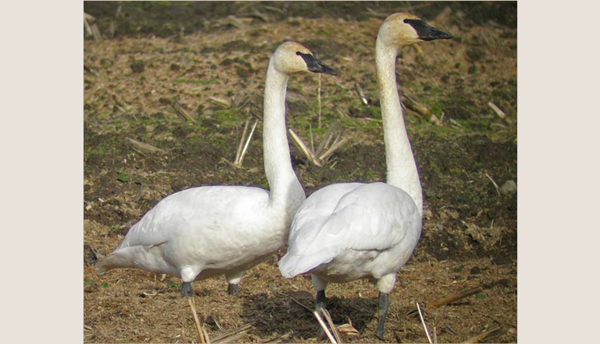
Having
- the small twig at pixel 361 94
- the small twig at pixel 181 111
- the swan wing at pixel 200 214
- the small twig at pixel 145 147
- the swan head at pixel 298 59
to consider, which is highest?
the swan head at pixel 298 59

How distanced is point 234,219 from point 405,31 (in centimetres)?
218

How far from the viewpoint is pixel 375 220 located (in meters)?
5.78

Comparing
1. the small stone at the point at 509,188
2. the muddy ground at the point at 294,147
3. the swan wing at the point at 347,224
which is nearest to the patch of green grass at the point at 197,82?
the muddy ground at the point at 294,147

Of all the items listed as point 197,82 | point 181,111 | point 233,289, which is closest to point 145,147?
point 181,111

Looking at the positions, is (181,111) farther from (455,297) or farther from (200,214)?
(455,297)

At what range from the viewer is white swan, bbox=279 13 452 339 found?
5520 millimetres

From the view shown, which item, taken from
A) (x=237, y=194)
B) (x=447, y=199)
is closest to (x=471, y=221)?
(x=447, y=199)

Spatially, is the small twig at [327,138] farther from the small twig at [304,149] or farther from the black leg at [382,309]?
the black leg at [382,309]

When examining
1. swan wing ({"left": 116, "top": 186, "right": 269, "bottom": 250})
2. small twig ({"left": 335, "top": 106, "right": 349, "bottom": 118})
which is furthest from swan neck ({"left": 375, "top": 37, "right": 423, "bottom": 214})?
small twig ({"left": 335, "top": 106, "right": 349, "bottom": 118})

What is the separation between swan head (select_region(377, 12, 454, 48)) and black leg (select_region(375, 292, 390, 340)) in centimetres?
217

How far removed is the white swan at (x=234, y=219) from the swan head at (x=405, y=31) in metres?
0.75

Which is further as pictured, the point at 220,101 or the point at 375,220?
the point at 220,101

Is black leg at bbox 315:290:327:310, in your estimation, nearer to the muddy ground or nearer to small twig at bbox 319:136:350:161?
the muddy ground

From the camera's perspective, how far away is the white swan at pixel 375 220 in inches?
217
